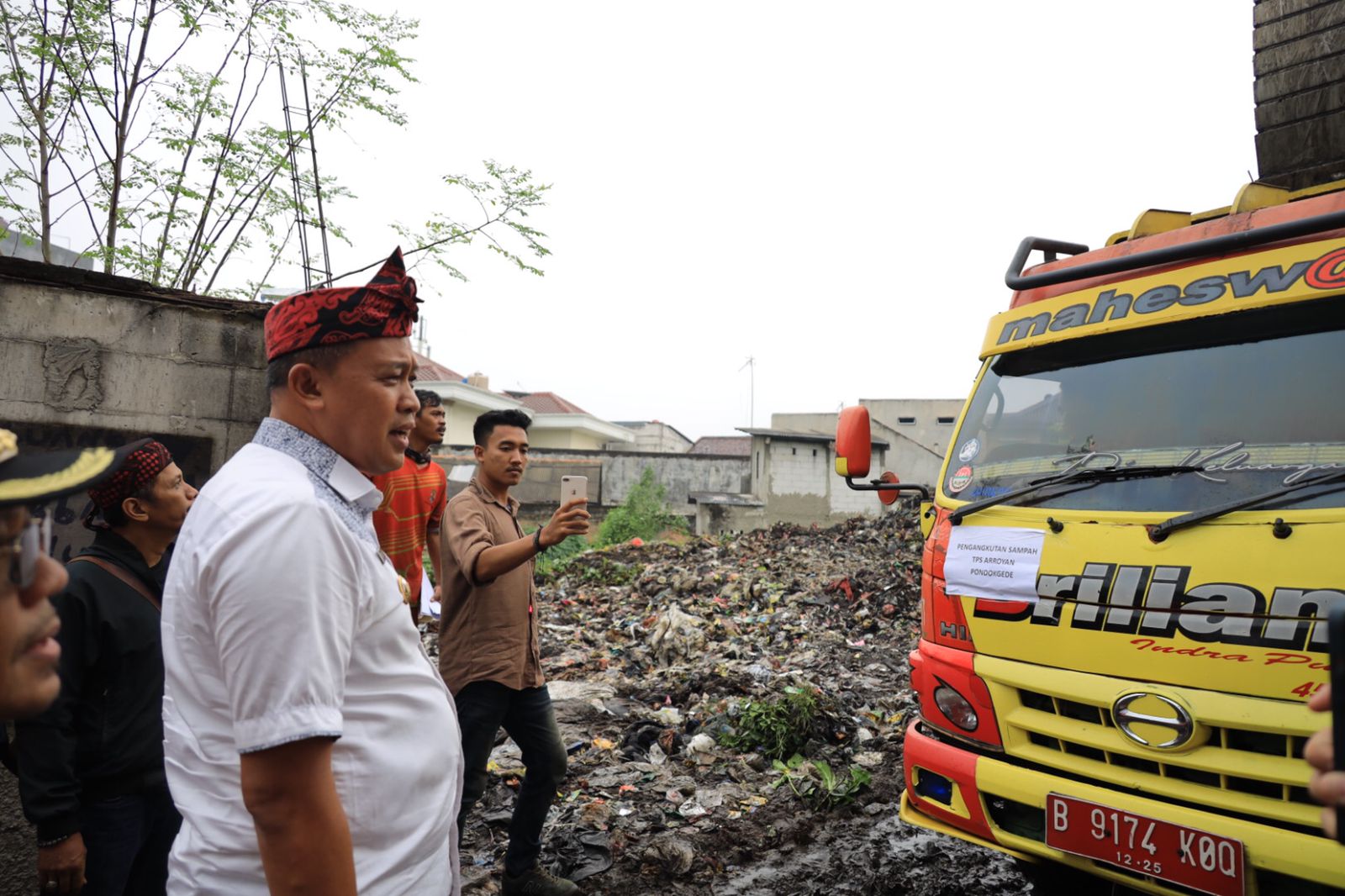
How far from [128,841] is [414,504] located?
7.67 ft

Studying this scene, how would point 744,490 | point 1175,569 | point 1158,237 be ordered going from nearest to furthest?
1. point 1175,569
2. point 1158,237
3. point 744,490

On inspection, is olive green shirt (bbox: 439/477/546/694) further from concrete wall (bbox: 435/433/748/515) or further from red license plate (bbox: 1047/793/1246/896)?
concrete wall (bbox: 435/433/748/515)

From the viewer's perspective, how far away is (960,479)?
350 centimetres

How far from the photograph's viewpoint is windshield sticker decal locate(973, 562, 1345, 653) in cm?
230

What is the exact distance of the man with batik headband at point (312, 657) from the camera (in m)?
1.25

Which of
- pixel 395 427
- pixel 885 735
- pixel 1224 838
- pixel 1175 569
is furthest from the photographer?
pixel 885 735

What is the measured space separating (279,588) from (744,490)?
2045 centimetres

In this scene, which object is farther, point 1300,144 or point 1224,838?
point 1300,144

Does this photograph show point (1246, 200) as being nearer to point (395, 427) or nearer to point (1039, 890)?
point (1039, 890)

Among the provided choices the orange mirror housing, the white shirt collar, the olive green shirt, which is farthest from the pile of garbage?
the white shirt collar

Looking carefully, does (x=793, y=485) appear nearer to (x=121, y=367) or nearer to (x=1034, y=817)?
(x=121, y=367)

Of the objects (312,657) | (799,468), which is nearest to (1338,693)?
(312,657)

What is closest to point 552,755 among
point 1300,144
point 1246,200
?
point 1246,200

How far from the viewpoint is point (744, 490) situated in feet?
70.6
